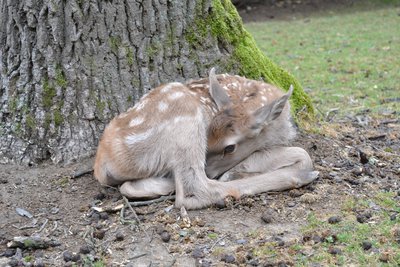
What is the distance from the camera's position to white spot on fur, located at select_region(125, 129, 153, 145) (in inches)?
213

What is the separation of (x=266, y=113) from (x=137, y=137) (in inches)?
38.8

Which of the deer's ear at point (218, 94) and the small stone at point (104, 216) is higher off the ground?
the deer's ear at point (218, 94)

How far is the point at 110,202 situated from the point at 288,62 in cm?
805

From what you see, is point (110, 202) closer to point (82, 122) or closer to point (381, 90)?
point (82, 122)

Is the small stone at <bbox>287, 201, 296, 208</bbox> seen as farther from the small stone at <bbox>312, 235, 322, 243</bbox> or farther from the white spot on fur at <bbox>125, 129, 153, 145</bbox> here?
the white spot on fur at <bbox>125, 129, 153, 145</bbox>

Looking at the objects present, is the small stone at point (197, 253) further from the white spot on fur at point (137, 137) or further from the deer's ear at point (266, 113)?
the deer's ear at point (266, 113)

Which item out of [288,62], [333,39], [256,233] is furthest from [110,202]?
[333,39]

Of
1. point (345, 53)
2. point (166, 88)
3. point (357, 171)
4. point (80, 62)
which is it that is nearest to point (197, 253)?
point (166, 88)

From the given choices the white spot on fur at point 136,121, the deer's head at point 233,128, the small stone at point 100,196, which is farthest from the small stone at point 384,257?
the small stone at point 100,196

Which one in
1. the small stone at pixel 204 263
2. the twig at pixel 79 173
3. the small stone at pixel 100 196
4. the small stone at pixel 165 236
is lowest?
the small stone at pixel 204 263

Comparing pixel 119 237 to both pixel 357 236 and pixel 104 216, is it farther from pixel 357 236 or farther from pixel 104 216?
→ pixel 357 236

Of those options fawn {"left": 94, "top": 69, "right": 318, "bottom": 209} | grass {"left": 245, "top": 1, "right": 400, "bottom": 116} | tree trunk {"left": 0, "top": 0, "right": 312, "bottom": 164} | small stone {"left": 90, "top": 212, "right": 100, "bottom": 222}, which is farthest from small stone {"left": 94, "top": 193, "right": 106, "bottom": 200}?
grass {"left": 245, "top": 1, "right": 400, "bottom": 116}

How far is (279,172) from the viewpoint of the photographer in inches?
219

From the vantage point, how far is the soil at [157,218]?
4.72m
